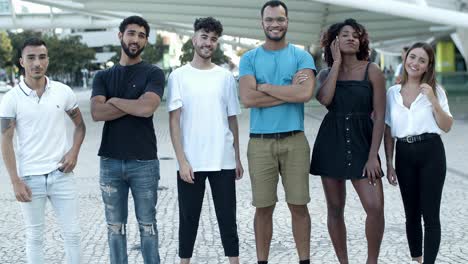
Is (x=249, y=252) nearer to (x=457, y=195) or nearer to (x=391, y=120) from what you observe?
(x=391, y=120)

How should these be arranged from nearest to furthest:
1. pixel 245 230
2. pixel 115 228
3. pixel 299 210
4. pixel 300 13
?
1. pixel 115 228
2. pixel 299 210
3. pixel 245 230
4. pixel 300 13

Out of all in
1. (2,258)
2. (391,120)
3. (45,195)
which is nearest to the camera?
(45,195)

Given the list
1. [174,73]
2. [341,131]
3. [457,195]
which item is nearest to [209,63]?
[174,73]

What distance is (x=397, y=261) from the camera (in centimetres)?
577

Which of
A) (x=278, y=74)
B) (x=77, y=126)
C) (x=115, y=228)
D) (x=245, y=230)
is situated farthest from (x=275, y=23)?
(x=245, y=230)

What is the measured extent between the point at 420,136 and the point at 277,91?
1031 mm

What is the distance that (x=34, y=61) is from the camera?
15.8ft

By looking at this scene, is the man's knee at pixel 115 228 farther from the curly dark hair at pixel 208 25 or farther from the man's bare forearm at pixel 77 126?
the curly dark hair at pixel 208 25

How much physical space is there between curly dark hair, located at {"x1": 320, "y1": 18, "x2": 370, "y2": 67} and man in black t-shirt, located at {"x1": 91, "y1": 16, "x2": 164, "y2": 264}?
1.23m

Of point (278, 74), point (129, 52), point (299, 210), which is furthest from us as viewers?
point (299, 210)

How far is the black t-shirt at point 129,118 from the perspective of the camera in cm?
489

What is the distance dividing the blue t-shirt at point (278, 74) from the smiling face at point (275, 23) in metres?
0.12

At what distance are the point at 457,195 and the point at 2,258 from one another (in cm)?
522

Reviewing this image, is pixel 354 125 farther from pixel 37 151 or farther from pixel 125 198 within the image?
pixel 37 151
